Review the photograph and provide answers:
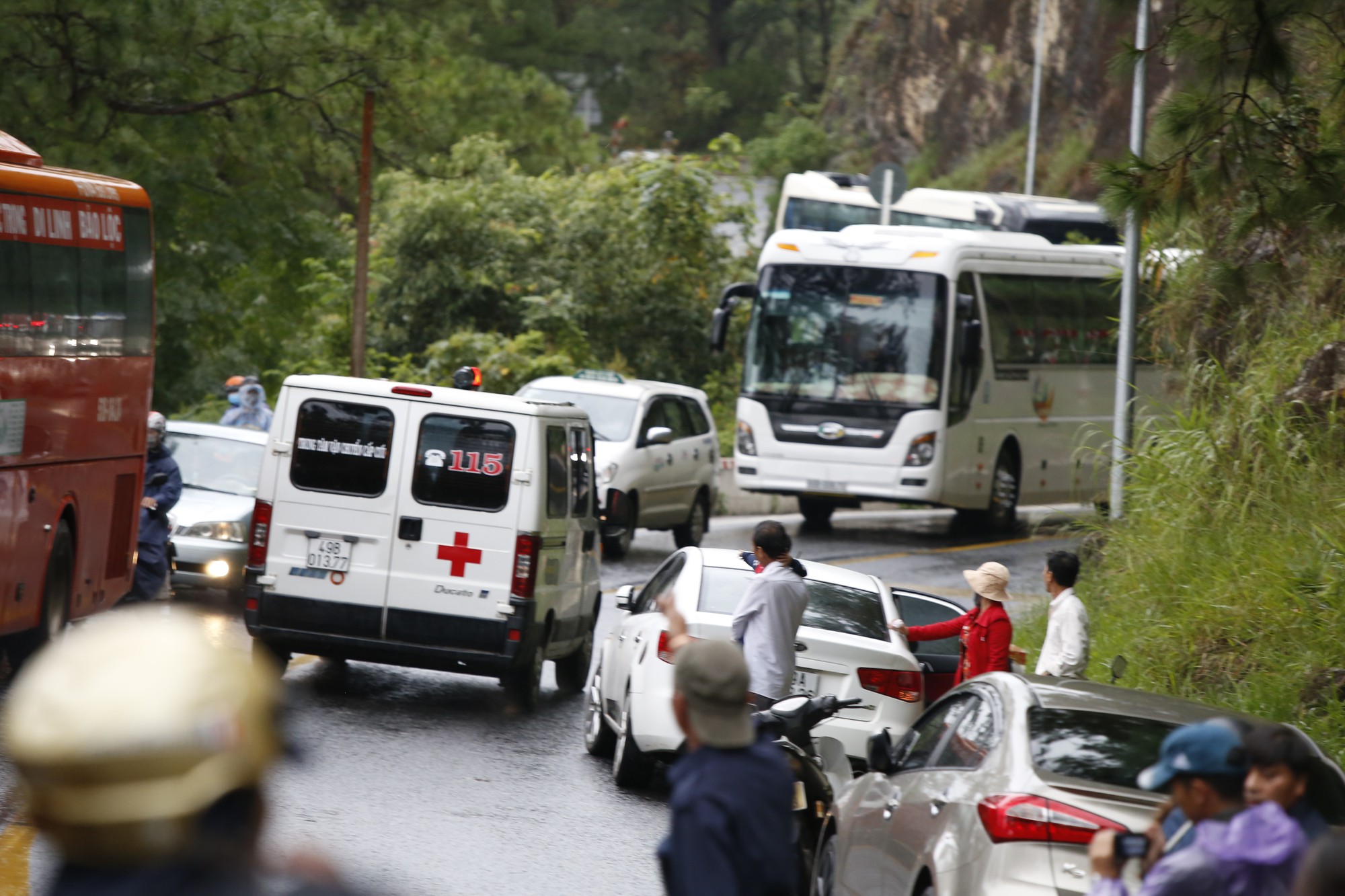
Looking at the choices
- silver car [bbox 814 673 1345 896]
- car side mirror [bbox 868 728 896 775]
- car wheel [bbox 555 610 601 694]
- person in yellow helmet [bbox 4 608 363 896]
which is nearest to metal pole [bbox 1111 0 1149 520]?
car wheel [bbox 555 610 601 694]

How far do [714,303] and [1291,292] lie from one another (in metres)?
19.3

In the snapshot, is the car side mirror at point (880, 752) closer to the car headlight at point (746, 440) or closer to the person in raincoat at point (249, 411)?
the person in raincoat at point (249, 411)

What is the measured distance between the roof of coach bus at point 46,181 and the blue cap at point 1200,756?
29.8 ft

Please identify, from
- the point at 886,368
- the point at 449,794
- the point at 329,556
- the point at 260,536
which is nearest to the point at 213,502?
the point at 260,536

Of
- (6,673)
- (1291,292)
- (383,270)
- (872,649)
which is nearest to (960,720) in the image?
(872,649)

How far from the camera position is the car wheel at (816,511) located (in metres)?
23.9

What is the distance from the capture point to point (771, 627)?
8.73m

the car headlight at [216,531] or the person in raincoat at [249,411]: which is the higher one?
the person in raincoat at [249,411]

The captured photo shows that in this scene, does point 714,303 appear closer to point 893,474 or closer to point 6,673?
point 893,474

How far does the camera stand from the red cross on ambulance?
11.4 meters

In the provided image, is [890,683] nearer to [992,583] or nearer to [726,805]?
[992,583]

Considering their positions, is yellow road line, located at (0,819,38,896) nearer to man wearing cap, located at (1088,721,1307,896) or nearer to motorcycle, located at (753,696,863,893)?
motorcycle, located at (753,696,863,893)

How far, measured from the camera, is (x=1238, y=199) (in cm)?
1013

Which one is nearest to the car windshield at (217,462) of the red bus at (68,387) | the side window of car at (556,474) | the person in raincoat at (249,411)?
the red bus at (68,387)
